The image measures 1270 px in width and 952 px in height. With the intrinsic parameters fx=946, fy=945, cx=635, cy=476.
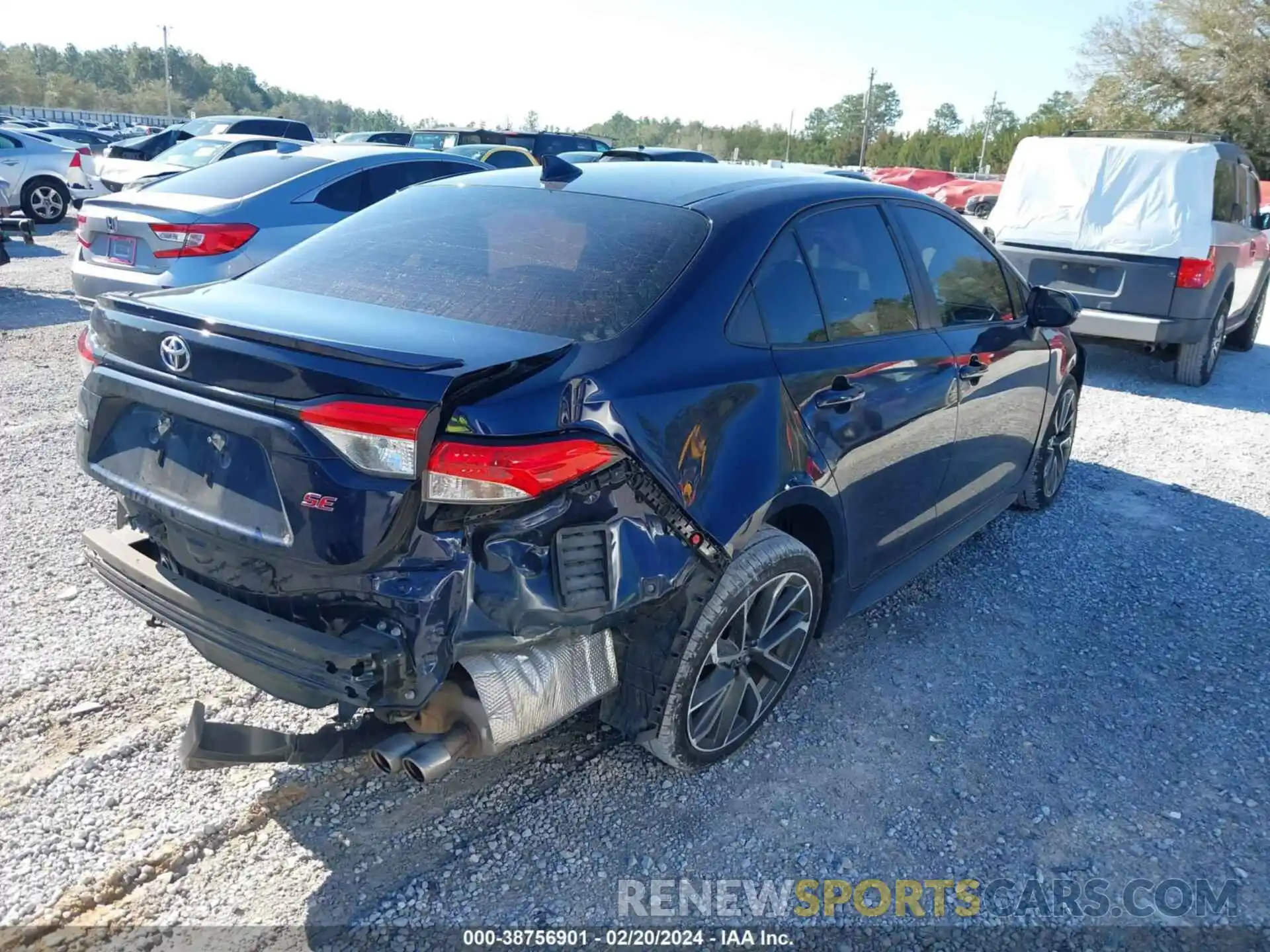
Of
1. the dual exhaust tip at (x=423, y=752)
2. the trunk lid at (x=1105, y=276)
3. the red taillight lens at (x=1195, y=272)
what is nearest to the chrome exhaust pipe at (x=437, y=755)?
the dual exhaust tip at (x=423, y=752)

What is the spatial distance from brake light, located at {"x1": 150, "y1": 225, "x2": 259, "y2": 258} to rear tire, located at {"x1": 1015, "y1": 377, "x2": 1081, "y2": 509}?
514 centimetres

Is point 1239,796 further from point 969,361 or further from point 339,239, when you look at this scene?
point 339,239

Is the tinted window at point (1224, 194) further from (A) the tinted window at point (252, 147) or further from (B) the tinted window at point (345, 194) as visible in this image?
(A) the tinted window at point (252, 147)

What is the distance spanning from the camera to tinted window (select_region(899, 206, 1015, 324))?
3711 millimetres

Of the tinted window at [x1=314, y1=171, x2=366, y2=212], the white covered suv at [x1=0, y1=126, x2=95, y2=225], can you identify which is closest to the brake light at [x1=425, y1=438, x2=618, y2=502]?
the tinted window at [x1=314, y1=171, x2=366, y2=212]

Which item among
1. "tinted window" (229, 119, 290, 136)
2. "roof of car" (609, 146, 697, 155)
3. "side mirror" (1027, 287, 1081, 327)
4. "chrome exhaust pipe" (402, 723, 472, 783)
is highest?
"tinted window" (229, 119, 290, 136)

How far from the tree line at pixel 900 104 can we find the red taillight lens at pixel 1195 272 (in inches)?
939

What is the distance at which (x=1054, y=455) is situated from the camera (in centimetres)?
510

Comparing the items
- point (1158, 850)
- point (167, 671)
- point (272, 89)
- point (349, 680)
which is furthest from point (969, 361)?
point (272, 89)

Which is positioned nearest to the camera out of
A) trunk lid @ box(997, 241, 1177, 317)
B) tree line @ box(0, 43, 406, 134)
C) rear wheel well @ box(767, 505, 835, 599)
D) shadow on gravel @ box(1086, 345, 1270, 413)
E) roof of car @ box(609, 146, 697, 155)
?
rear wheel well @ box(767, 505, 835, 599)

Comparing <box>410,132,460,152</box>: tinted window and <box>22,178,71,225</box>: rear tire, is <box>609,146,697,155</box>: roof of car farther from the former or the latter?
<box>22,178,71,225</box>: rear tire

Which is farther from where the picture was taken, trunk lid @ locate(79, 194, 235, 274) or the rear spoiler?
trunk lid @ locate(79, 194, 235, 274)

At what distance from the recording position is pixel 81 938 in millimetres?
2219

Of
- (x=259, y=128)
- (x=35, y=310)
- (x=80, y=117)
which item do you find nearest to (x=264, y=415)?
(x=35, y=310)
